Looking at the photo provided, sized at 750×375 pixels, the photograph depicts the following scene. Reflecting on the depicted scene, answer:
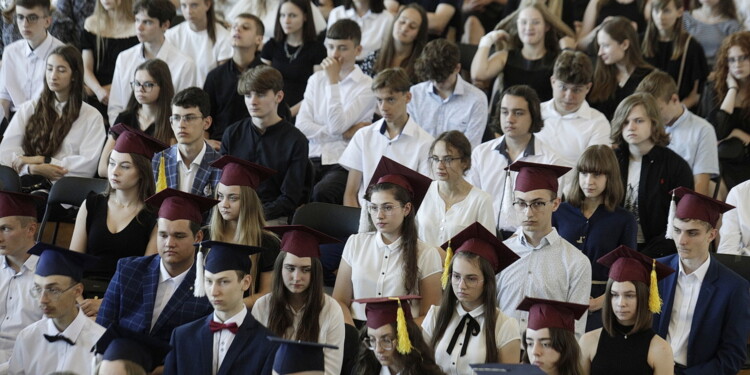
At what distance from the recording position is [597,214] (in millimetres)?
5906

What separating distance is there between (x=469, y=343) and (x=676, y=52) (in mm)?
3894

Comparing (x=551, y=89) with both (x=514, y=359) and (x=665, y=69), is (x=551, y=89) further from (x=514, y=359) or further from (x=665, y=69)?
(x=514, y=359)

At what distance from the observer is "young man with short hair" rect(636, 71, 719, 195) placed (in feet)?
23.0

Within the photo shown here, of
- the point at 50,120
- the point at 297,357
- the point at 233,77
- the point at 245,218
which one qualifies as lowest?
the point at 297,357

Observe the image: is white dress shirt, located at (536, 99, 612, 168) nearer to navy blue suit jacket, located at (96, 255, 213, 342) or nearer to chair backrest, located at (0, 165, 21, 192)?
navy blue suit jacket, located at (96, 255, 213, 342)

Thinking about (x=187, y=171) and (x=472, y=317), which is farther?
(x=187, y=171)

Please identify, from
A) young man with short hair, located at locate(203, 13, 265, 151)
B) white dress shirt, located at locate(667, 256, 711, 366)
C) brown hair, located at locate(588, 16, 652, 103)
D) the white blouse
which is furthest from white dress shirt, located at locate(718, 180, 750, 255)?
young man with short hair, located at locate(203, 13, 265, 151)

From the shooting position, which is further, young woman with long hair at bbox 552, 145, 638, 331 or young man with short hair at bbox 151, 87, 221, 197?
young man with short hair at bbox 151, 87, 221, 197

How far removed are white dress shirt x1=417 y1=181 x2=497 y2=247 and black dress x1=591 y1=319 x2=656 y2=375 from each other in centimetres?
105

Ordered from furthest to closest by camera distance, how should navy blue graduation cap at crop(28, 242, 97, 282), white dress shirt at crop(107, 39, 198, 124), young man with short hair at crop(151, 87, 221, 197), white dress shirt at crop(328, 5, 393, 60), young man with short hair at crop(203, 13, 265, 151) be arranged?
white dress shirt at crop(328, 5, 393, 60) < white dress shirt at crop(107, 39, 198, 124) < young man with short hair at crop(203, 13, 265, 151) < young man with short hair at crop(151, 87, 221, 197) < navy blue graduation cap at crop(28, 242, 97, 282)

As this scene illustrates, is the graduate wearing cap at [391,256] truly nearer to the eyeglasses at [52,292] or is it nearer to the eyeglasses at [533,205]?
the eyeglasses at [533,205]

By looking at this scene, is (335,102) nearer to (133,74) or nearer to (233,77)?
(233,77)

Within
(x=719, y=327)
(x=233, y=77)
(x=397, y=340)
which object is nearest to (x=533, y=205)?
(x=719, y=327)

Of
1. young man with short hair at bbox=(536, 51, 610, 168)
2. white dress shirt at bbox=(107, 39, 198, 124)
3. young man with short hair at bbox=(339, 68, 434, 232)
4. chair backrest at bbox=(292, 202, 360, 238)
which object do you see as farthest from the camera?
white dress shirt at bbox=(107, 39, 198, 124)
